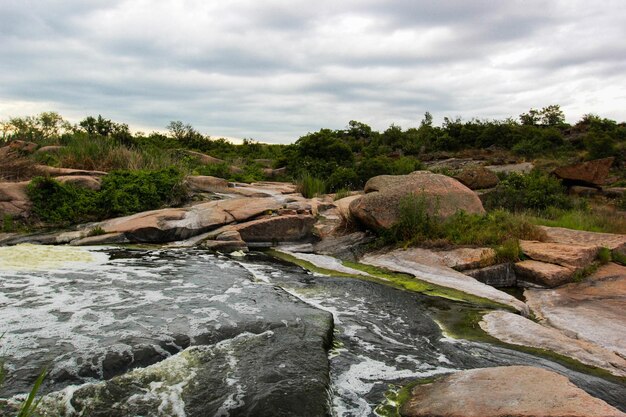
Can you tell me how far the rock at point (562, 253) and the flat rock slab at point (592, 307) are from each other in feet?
0.97

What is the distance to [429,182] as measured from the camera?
1119 centimetres

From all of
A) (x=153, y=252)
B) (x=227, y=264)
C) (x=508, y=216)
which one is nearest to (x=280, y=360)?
(x=227, y=264)

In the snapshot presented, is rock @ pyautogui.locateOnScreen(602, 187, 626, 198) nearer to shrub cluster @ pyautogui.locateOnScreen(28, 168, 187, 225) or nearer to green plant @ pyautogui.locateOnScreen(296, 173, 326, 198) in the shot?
green plant @ pyautogui.locateOnScreen(296, 173, 326, 198)

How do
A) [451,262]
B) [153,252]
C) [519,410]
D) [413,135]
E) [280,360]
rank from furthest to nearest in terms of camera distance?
1. [413,135]
2. [153,252]
3. [451,262]
4. [280,360]
5. [519,410]

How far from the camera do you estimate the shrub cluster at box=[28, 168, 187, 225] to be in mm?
11453

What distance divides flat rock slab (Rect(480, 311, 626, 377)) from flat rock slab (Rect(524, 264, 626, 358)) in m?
0.29

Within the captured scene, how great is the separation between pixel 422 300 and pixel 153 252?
5.47m

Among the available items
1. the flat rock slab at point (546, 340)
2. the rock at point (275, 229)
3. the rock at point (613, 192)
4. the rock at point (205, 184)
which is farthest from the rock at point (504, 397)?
the rock at point (613, 192)

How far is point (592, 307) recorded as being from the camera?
21.9 feet

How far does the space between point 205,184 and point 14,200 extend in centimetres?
533

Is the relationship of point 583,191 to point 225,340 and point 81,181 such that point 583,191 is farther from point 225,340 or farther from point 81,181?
point 81,181

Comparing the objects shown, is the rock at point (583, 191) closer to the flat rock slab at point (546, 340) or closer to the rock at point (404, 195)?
the rock at point (404, 195)

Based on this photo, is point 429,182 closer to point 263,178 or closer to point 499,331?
point 499,331

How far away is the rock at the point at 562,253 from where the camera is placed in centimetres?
801
